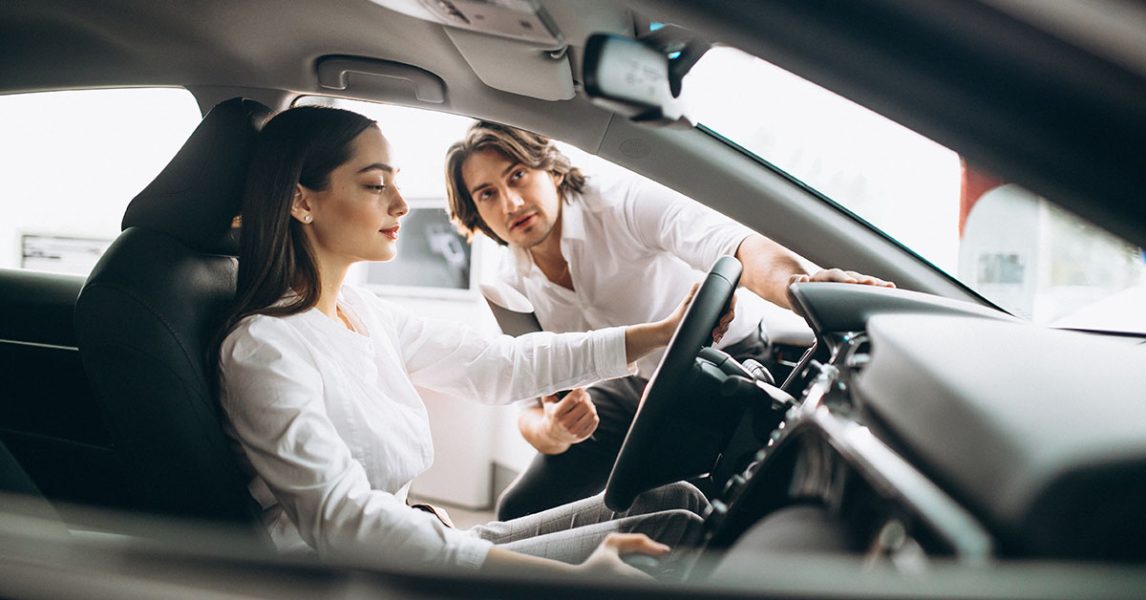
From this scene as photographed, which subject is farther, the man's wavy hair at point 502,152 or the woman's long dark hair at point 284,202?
the man's wavy hair at point 502,152

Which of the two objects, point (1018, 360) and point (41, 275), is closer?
point (1018, 360)

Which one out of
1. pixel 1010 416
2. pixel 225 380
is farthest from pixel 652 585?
pixel 225 380

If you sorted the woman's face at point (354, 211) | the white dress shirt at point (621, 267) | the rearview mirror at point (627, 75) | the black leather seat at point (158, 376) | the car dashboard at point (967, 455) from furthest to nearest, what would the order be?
the white dress shirt at point (621, 267) < the woman's face at point (354, 211) < the black leather seat at point (158, 376) < the rearview mirror at point (627, 75) < the car dashboard at point (967, 455)

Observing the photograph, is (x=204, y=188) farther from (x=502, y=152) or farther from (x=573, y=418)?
(x=573, y=418)

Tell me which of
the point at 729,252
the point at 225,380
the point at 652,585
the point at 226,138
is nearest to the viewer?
the point at 652,585

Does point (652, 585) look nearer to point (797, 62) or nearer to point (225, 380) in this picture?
point (797, 62)

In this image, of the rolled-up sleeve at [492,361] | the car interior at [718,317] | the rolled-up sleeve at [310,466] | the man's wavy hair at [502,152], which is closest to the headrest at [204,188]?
the car interior at [718,317]

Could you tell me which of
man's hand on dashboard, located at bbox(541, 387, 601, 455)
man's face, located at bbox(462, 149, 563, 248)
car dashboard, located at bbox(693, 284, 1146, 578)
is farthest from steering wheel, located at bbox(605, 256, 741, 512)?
man's face, located at bbox(462, 149, 563, 248)

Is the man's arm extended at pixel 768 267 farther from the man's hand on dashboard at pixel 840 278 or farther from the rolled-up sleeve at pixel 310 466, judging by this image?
the rolled-up sleeve at pixel 310 466

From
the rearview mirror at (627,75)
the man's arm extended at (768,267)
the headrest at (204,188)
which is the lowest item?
the man's arm extended at (768,267)

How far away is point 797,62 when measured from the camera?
1.77 ft

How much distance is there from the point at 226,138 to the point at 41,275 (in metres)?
1.08

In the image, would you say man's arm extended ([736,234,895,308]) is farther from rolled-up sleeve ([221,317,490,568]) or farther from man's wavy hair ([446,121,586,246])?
rolled-up sleeve ([221,317,490,568])

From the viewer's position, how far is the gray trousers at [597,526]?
1.14m
